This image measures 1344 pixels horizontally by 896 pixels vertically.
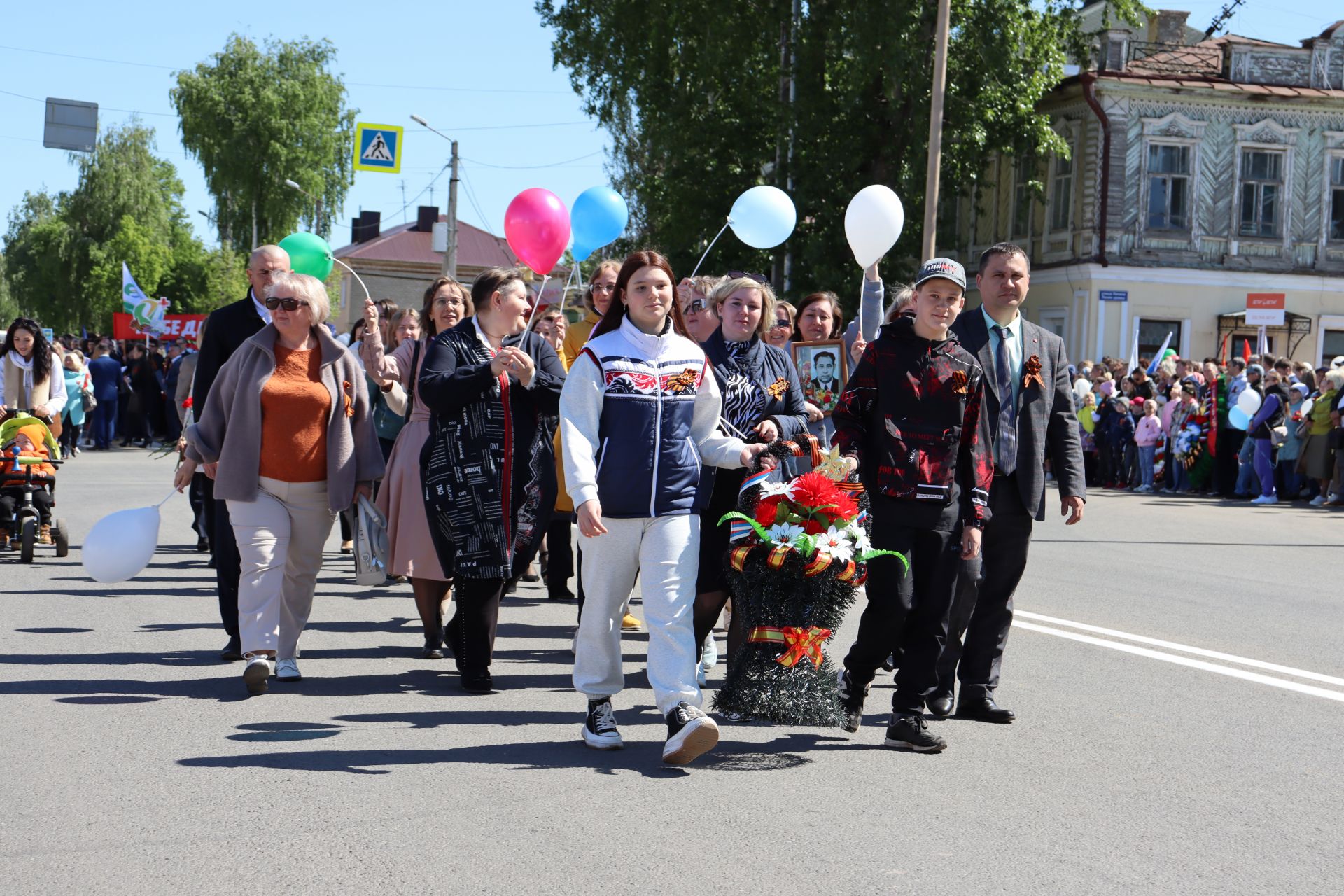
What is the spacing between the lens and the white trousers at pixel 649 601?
19.3 ft

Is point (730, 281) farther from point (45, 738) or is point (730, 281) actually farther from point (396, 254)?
point (396, 254)

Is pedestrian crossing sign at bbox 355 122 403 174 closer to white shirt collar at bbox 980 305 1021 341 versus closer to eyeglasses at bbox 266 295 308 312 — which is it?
eyeglasses at bbox 266 295 308 312

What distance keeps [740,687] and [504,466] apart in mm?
1608

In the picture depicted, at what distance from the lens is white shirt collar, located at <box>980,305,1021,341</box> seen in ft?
22.0

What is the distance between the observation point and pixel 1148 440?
78.2 ft

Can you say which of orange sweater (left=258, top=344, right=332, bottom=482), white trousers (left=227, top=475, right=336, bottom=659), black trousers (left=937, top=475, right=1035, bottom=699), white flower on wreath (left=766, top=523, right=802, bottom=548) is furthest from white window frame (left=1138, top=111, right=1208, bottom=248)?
white flower on wreath (left=766, top=523, right=802, bottom=548)

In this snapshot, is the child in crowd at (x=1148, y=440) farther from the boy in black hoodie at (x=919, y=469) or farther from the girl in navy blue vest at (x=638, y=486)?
the girl in navy blue vest at (x=638, y=486)

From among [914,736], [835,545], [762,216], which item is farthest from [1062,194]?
[914,736]

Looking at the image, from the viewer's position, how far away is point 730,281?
7359 mm

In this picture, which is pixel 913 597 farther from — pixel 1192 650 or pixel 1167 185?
pixel 1167 185

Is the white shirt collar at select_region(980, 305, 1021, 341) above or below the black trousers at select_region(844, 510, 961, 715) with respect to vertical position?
above

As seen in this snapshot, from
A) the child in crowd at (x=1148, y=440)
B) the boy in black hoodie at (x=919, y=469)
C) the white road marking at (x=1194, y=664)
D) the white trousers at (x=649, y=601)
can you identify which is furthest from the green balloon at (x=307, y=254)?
the child in crowd at (x=1148, y=440)

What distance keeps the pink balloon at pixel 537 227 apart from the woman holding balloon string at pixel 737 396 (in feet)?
4.14

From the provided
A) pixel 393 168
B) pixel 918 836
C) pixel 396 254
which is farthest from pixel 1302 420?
pixel 396 254
